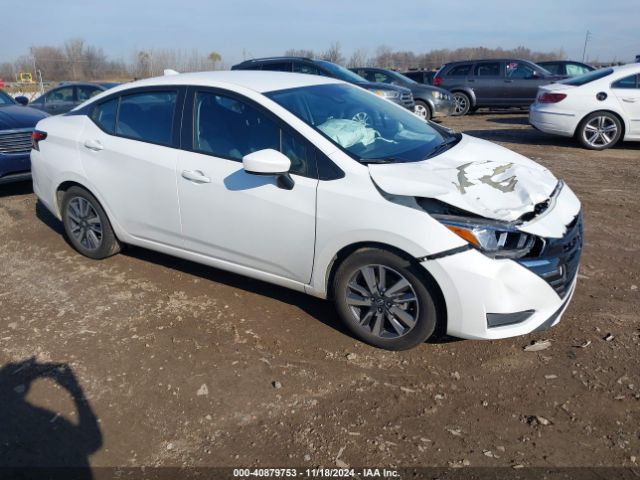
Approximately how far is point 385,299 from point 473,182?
911 mm

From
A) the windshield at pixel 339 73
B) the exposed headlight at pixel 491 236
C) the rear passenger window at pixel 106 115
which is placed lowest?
the exposed headlight at pixel 491 236

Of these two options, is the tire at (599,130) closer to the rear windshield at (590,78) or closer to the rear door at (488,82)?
the rear windshield at (590,78)

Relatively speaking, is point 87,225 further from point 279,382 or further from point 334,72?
point 334,72

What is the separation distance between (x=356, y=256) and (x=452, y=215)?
2.10ft

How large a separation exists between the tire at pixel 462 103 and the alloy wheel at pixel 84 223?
12.8m

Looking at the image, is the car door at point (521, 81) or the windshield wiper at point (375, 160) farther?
the car door at point (521, 81)

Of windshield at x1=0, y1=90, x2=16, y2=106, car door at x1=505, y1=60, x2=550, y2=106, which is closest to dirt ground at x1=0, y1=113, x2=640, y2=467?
windshield at x1=0, y1=90, x2=16, y2=106

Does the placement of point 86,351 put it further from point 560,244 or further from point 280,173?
point 560,244

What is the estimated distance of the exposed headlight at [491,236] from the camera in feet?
9.43

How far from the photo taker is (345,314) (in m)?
3.41

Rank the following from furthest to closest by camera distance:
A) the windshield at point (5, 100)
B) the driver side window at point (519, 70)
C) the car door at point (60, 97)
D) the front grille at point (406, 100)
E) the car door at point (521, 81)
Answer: the driver side window at point (519, 70)
the car door at point (521, 81)
the car door at point (60, 97)
the front grille at point (406, 100)
the windshield at point (5, 100)

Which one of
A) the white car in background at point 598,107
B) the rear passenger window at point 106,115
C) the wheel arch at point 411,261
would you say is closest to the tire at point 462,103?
the white car in background at point 598,107

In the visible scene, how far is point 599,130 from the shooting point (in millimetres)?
9070

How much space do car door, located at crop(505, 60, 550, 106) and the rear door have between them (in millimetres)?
192
